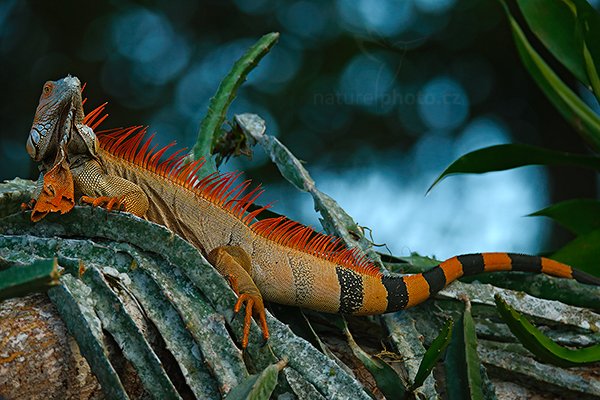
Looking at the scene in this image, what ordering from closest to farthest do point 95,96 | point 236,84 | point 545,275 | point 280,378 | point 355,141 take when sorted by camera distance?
point 280,378
point 545,275
point 236,84
point 95,96
point 355,141

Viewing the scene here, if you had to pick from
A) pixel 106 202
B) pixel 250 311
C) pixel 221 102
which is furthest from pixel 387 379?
pixel 221 102

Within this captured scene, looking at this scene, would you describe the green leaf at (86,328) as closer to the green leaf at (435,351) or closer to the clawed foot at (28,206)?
the clawed foot at (28,206)

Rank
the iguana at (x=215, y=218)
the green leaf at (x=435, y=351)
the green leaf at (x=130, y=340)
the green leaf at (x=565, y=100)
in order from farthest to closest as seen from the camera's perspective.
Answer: the green leaf at (x=565, y=100), the iguana at (x=215, y=218), the green leaf at (x=435, y=351), the green leaf at (x=130, y=340)

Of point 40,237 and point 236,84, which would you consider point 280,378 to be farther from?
point 236,84

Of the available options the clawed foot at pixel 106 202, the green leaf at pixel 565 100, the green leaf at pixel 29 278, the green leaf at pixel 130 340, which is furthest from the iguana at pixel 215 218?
the green leaf at pixel 565 100

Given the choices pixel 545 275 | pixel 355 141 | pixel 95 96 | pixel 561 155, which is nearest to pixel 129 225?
pixel 545 275
